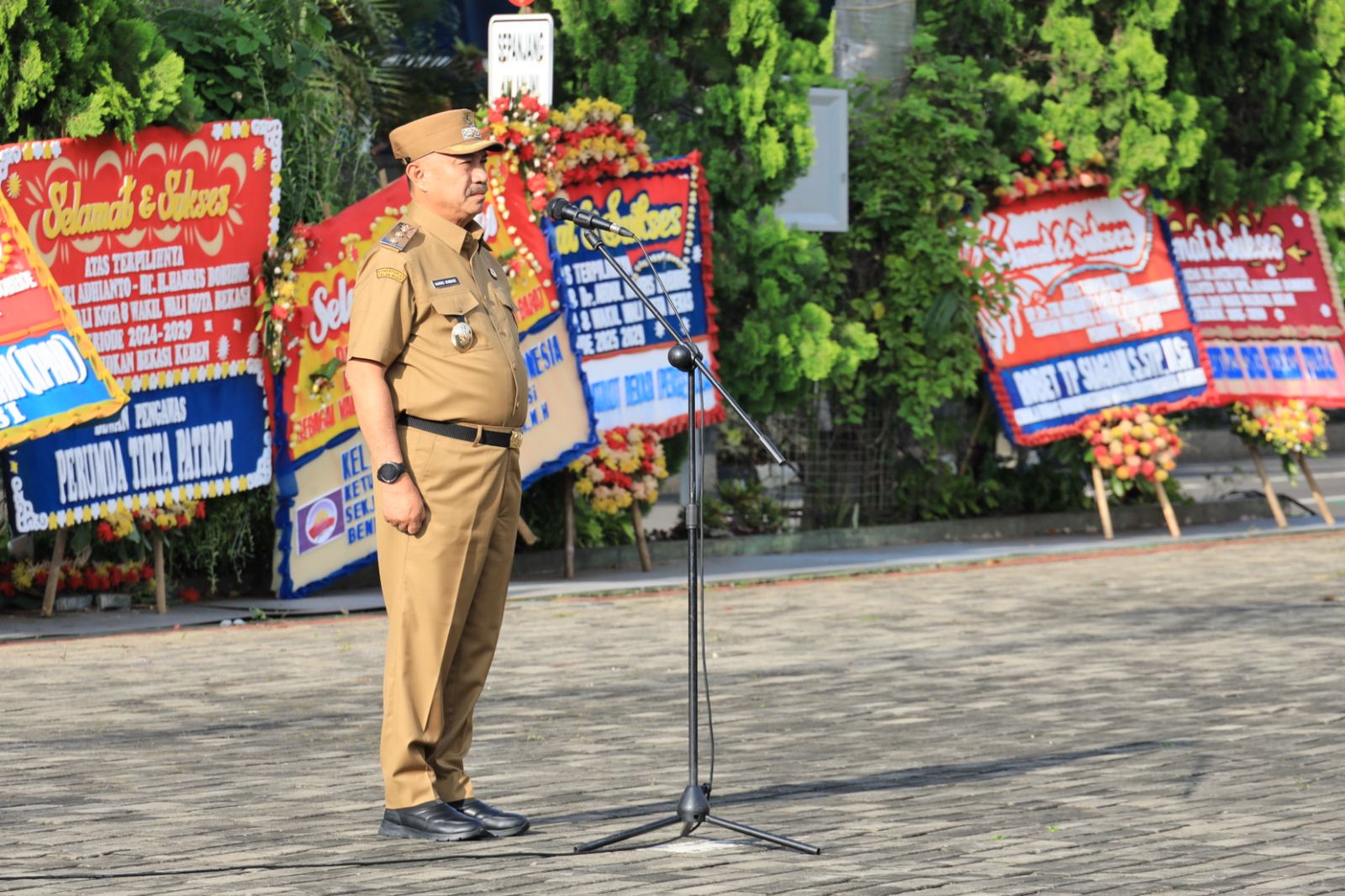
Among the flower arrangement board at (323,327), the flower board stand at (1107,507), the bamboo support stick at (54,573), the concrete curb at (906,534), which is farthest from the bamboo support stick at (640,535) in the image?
the flower board stand at (1107,507)

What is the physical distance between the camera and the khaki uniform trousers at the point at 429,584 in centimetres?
635

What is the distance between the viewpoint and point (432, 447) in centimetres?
635

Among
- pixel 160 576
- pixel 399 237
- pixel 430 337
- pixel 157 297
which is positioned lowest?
pixel 160 576

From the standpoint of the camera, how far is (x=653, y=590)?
14.3 metres

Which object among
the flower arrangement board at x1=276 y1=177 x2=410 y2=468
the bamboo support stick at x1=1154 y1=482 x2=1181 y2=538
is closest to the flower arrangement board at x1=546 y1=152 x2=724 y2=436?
the flower arrangement board at x1=276 y1=177 x2=410 y2=468

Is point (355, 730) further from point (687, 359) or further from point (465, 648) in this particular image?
point (687, 359)

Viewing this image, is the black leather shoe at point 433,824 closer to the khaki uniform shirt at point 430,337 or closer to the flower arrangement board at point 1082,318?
the khaki uniform shirt at point 430,337

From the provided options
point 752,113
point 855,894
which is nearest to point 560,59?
point 752,113

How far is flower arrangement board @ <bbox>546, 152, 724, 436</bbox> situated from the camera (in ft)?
47.9

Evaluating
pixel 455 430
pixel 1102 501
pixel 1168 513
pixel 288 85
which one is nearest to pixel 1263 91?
pixel 1168 513

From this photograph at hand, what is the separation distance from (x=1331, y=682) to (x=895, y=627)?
9.97 ft

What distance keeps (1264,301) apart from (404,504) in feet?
46.6

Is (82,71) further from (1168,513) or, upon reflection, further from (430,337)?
(1168,513)

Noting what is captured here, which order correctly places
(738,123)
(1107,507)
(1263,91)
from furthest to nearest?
(1263,91) → (1107,507) → (738,123)
